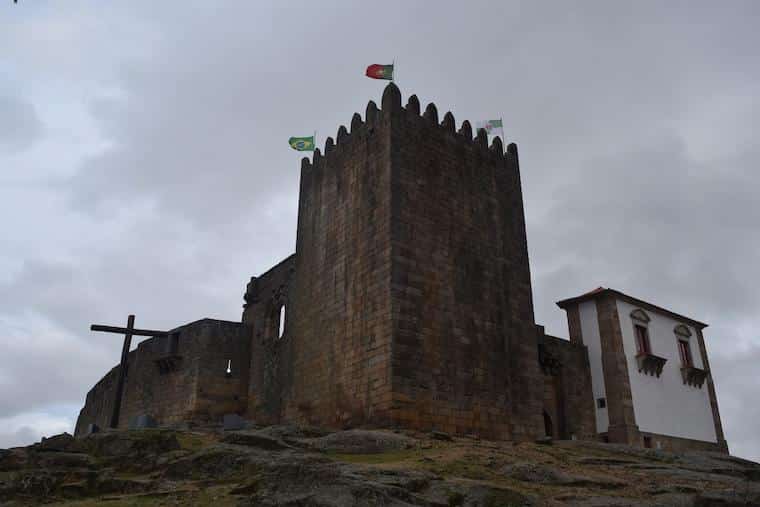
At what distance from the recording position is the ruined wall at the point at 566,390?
903 inches

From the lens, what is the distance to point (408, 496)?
789 centimetres

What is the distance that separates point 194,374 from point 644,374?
15.9m

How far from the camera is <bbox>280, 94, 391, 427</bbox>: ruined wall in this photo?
15.1m

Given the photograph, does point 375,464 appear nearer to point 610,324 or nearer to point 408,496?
point 408,496

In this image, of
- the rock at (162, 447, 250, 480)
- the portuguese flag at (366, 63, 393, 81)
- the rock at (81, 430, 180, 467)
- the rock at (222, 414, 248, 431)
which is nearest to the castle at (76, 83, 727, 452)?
the portuguese flag at (366, 63, 393, 81)

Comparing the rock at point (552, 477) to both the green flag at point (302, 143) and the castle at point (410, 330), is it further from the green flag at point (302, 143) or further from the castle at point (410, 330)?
the green flag at point (302, 143)

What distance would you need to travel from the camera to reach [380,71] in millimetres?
18016

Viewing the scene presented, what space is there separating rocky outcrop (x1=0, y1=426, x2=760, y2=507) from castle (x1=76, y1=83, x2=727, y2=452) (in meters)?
2.54

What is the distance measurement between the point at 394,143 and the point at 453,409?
21.6 feet

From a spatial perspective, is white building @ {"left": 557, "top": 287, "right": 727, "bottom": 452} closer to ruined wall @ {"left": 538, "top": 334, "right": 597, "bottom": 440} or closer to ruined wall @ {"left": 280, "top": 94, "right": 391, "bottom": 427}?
ruined wall @ {"left": 538, "top": 334, "right": 597, "bottom": 440}

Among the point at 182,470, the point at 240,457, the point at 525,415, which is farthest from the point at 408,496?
the point at 525,415

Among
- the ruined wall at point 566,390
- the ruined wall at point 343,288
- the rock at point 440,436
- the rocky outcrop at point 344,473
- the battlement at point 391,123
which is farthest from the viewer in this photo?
the ruined wall at point 566,390

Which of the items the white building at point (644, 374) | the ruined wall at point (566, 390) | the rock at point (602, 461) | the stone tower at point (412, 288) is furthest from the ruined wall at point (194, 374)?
the rock at point (602, 461)

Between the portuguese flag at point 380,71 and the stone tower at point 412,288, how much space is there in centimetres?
68
